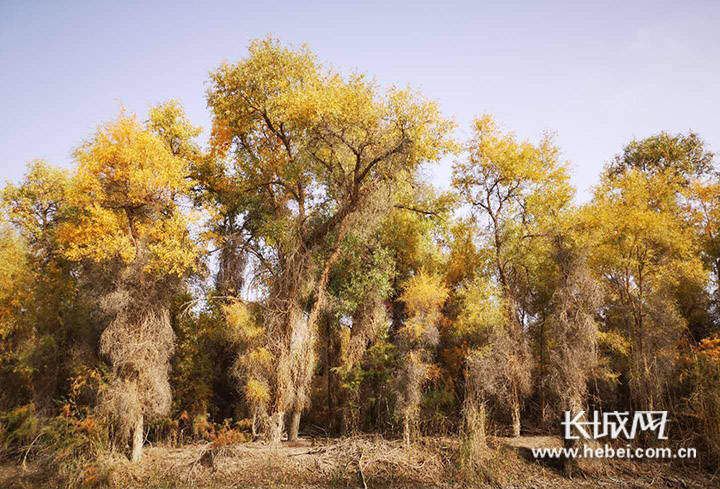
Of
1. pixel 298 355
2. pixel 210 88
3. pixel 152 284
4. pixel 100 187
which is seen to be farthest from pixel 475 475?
pixel 210 88

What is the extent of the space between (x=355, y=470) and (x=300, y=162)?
10.7 meters

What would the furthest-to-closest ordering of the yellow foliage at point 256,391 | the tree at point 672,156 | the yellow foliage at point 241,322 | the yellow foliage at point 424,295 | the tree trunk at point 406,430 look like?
the tree at point 672,156 → the yellow foliage at point 424,295 → the yellow foliage at point 241,322 → the yellow foliage at point 256,391 → the tree trunk at point 406,430

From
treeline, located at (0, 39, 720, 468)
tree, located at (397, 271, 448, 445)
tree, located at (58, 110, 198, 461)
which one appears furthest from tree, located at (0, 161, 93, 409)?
tree, located at (397, 271, 448, 445)

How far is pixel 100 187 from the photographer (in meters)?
12.7

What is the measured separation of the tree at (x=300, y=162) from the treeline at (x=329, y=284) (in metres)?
0.09

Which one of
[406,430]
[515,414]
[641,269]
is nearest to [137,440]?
[406,430]

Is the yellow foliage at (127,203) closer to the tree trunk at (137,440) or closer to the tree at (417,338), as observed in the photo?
the tree trunk at (137,440)

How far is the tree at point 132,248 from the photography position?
12.6 metres

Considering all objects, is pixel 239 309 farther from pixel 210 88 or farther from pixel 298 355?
pixel 210 88

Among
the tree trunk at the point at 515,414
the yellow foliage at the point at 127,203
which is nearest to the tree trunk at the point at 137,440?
the yellow foliage at the point at 127,203

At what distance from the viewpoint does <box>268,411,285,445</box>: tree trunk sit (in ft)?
43.0

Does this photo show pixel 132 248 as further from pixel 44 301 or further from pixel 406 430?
pixel 406 430

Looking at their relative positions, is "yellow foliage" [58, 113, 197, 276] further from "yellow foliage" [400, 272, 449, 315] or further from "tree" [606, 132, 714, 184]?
"tree" [606, 132, 714, 184]

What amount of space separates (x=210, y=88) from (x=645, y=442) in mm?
20296
